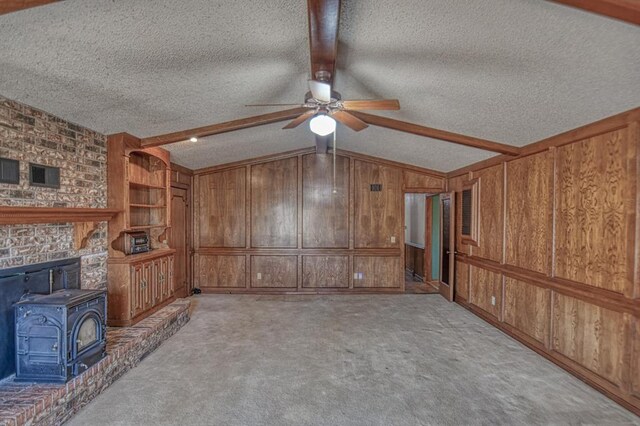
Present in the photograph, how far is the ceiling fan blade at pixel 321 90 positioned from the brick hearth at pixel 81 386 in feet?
9.35

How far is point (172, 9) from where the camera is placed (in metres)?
1.88

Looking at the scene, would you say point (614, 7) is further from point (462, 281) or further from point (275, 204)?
Result: point (275, 204)

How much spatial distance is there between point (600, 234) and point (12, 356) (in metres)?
4.95

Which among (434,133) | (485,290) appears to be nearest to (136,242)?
(434,133)

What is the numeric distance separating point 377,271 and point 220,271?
308 centimetres

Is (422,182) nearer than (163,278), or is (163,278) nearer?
(163,278)

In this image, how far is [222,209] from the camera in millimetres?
6383

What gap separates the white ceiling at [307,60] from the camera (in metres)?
1.87

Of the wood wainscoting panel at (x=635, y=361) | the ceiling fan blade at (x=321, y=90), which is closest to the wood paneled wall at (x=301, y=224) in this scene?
the ceiling fan blade at (x=321, y=90)

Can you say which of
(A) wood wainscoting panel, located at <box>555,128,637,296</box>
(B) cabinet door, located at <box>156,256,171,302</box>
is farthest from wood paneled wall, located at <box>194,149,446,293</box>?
(A) wood wainscoting panel, located at <box>555,128,637,296</box>

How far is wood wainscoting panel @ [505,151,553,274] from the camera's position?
3475 mm

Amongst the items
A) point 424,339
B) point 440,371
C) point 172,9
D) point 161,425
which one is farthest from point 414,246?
point 172,9

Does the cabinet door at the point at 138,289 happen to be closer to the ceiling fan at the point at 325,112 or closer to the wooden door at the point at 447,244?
the ceiling fan at the point at 325,112

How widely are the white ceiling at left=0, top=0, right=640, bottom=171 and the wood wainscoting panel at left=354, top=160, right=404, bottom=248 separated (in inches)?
106
